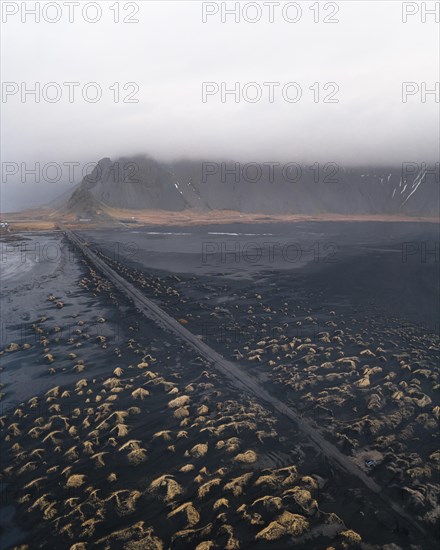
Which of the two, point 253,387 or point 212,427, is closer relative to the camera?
point 212,427

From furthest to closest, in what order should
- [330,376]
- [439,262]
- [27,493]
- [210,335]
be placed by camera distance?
[439,262], [210,335], [330,376], [27,493]

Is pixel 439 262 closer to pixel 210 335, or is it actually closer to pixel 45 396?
pixel 210 335

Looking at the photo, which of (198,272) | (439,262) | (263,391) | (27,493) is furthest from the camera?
(439,262)

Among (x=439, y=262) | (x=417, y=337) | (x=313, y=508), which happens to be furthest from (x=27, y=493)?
(x=439, y=262)

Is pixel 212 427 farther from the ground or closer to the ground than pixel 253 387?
closer to the ground

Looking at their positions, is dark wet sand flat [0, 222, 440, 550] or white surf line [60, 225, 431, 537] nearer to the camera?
dark wet sand flat [0, 222, 440, 550]

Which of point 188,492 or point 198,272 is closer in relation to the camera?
point 188,492

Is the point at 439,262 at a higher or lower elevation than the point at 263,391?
higher

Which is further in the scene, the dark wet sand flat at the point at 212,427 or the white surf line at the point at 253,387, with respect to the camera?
the white surf line at the point at 253,387
